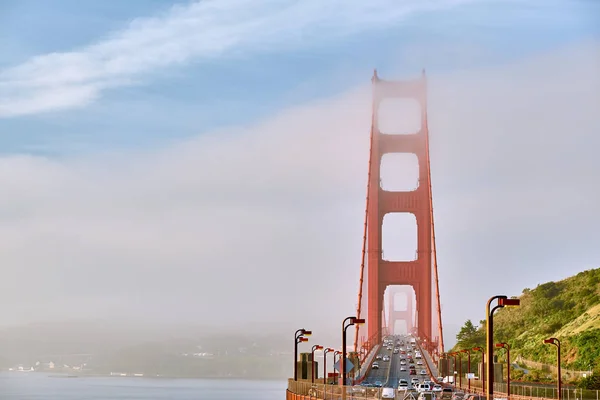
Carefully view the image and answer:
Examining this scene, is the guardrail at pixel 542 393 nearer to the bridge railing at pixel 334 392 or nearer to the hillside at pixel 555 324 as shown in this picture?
the bridge railing at pixel 334 392

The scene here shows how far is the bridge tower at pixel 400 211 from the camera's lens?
3898 inches

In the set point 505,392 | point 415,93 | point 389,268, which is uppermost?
point 415,93

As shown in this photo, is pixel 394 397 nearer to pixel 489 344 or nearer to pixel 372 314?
pixel 489 344

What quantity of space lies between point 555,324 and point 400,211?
18.6 meters

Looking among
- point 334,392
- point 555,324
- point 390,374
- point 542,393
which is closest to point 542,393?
point 542,393

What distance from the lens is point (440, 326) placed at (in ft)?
312

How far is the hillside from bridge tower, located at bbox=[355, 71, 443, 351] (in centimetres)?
1049

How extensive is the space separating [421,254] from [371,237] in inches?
227

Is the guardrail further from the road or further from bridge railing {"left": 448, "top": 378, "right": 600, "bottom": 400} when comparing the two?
the road

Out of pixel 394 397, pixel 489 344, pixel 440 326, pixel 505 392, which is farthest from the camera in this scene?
pixel 440 326

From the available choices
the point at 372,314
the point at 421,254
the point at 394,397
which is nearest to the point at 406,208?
the point at 421,254

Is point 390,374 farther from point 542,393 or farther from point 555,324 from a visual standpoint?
point 542,393

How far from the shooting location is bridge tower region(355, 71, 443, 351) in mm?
99000

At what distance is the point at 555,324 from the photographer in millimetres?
97938
